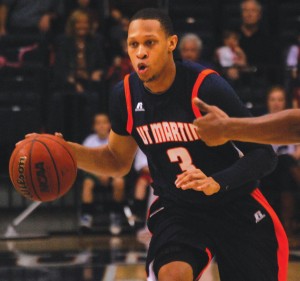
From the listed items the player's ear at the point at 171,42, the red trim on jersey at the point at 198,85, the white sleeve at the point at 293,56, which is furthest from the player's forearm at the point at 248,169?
the white sleeve at the point at 293,56

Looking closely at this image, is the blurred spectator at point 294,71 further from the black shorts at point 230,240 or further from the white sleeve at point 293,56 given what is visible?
the black shorts at point 230,240

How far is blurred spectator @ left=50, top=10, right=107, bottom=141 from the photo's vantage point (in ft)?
33.6

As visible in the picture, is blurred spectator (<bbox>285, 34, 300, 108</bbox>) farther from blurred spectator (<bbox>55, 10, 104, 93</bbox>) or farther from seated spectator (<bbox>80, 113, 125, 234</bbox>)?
blurred spectator (<bbox>55, 10, 104, 93</bbox>)

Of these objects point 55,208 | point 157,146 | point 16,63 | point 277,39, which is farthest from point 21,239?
point 157,146

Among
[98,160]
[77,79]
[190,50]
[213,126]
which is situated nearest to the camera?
[213,126]

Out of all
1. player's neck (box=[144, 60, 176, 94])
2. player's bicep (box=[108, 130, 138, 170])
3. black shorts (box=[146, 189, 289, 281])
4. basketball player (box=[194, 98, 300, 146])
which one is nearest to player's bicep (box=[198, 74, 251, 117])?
player's neck (box=[144, 60, 176, 94])

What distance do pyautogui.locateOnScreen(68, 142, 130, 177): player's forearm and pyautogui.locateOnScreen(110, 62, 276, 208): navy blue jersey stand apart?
335mm

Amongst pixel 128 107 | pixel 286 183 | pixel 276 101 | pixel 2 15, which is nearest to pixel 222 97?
pixel 128 107

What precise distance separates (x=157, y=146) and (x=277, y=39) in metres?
6.85

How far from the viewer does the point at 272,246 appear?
4242 mm

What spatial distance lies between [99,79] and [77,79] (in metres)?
0.26

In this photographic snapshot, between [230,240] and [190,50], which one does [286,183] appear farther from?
[230,240]

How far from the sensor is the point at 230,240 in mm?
4207

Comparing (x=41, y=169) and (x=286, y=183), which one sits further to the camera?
(x=286, y=183)
